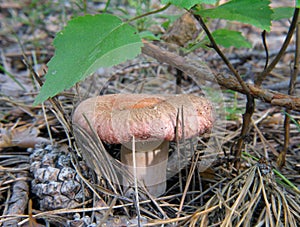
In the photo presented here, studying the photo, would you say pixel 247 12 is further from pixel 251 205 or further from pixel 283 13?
pixel 251 205

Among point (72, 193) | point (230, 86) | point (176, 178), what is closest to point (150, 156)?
point (176, 178)

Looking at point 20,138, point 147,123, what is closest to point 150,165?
point 147,123

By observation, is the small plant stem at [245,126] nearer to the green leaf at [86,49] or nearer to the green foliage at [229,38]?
the green foliage at [229,38]

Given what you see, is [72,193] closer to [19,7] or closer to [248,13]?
[248,13]

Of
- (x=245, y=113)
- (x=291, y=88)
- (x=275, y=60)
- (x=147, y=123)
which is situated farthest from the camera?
(x=291, y=88)

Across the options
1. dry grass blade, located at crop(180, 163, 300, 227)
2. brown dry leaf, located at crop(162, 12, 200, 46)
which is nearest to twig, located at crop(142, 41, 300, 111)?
brown dry leaf, located at crop(162, 12, 200, 46)

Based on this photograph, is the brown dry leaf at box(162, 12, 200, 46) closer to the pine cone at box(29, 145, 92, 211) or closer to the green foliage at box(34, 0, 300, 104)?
the green foliage at box(34, 0, 300, 104)
